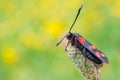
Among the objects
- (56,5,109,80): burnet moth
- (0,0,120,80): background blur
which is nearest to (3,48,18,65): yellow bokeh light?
(0,0,120,80): background blur

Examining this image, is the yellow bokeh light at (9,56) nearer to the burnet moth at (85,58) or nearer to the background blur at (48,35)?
the background blur at (48,35)

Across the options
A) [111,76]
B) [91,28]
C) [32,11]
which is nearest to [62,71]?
[111,76]

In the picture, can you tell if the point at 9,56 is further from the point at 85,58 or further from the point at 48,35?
the point at 85,58

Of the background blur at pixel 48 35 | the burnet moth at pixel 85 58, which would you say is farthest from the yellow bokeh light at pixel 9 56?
the burnet moth at pixel 85 58

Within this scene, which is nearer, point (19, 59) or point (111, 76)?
point (111, 76)

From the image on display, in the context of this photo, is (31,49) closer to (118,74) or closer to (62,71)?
(62,71)

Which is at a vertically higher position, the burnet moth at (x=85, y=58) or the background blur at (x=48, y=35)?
the burnet moth at (x=85, y=58)

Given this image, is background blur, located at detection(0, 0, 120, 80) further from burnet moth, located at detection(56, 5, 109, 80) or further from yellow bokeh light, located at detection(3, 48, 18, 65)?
burnet moth, located at detection(56, 5, 109, 80)
